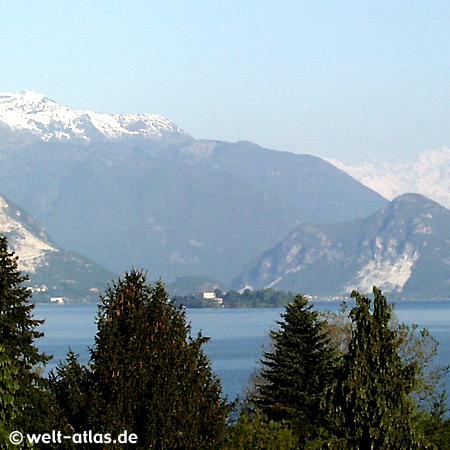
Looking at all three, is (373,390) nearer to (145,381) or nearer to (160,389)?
(160,389)

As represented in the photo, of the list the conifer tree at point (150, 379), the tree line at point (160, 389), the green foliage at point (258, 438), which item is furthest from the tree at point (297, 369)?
the conifer tree at point (150, 379)

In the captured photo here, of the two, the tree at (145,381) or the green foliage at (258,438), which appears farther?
the green foliage at (258,438)

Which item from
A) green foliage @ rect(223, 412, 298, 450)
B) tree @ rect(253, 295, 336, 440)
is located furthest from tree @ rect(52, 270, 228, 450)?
tree @ rect(253, 295, 336, 440)

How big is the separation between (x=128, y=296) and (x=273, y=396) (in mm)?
17872

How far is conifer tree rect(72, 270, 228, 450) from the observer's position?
24406 mm

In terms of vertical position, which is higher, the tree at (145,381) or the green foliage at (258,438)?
the tree at (145,381)

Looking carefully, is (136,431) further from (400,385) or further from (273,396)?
(273,396)

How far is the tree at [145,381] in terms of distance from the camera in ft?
80.2

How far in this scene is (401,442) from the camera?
24984 mm

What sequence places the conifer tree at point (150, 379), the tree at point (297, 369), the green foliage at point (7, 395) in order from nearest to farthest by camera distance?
the conifer tree at point (150, 379) → the green foliage at point (7, 395) → the tree at point (297, 369)

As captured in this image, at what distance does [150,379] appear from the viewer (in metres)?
24.8

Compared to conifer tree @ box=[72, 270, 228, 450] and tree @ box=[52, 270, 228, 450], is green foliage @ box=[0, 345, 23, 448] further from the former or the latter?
conifer tree @ box=[72, 270, 228, 450]

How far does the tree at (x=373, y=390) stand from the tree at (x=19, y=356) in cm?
766

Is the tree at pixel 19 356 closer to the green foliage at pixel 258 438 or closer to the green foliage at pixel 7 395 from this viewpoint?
the green foliage at pixel 7 395
